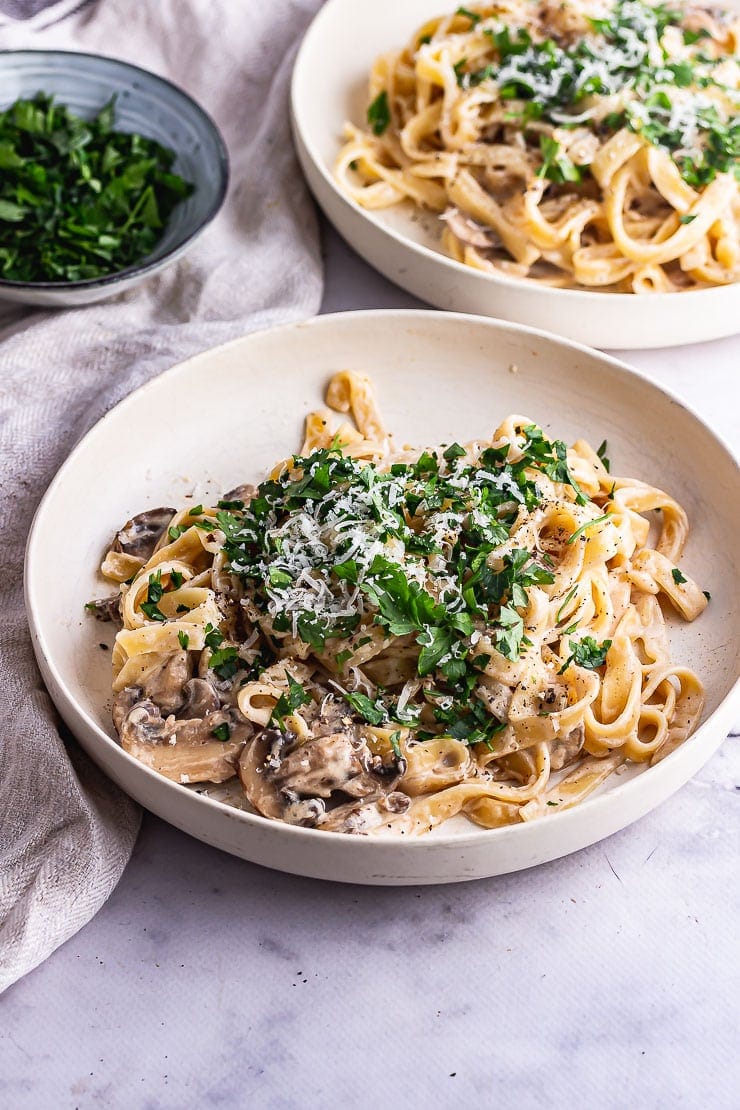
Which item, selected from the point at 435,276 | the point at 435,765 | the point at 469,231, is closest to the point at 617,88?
the point at 469,231

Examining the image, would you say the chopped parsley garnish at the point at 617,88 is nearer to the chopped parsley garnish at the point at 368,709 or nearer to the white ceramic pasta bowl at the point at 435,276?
the white ceramic pasta bowl at the point at 435,276

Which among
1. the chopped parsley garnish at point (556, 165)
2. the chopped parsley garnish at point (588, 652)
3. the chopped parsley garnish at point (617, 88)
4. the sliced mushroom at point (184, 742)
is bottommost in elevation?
the sliced mushroom at point (184, 742)

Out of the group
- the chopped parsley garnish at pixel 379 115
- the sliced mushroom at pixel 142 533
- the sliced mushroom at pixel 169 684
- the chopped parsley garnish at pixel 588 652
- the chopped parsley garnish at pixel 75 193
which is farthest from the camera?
the chopped parsley garnish at pixel 379 115

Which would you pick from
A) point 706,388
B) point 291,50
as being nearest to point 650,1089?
point 706,388

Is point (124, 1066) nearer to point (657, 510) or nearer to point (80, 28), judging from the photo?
point (657, 510)

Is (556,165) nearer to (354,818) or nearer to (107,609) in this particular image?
(107,609)

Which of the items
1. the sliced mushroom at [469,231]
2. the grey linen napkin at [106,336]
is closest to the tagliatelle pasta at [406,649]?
the grey linen napkin at [106,336]
